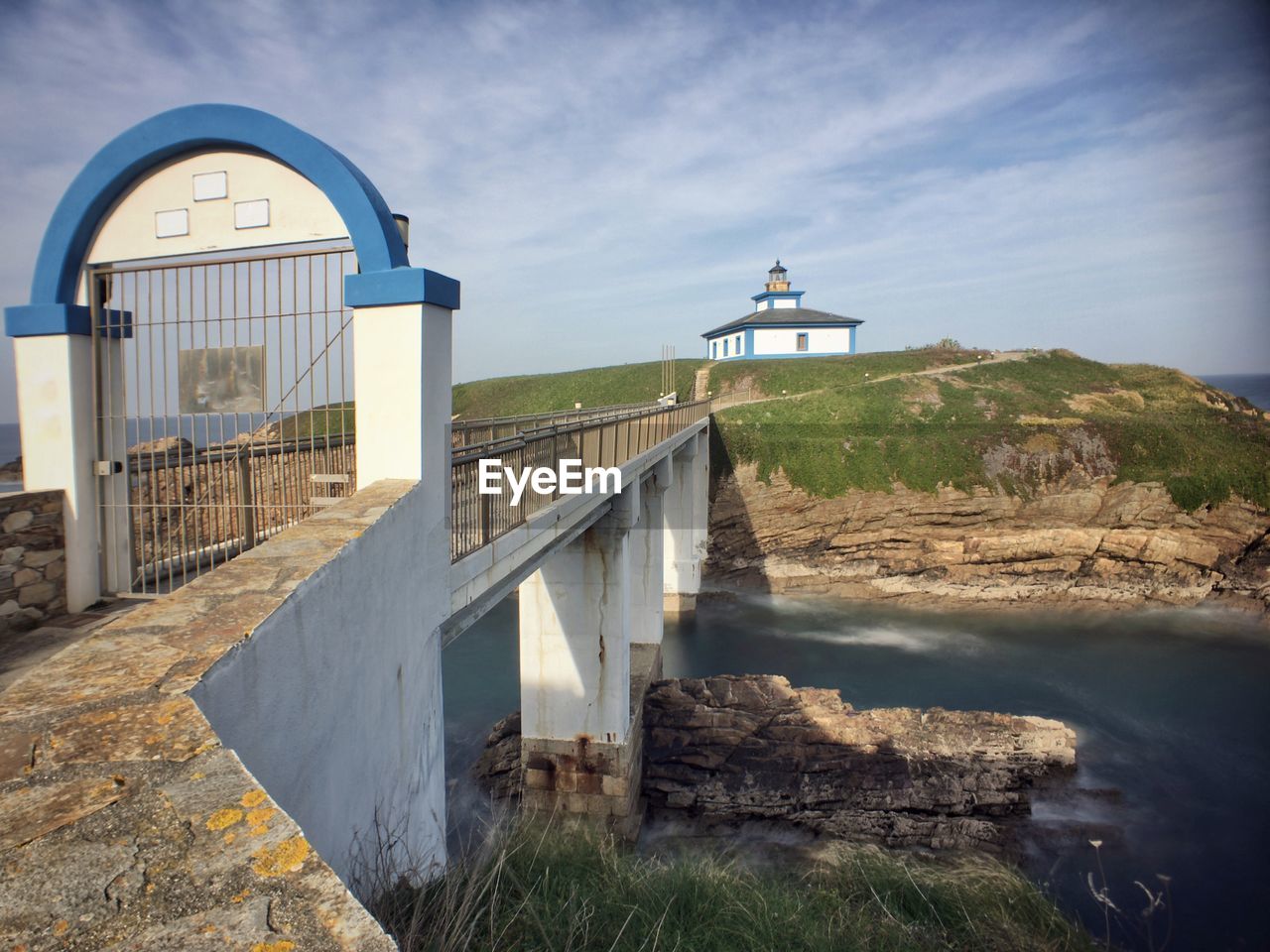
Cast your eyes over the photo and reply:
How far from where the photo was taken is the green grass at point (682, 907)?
3.19m

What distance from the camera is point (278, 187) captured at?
5363 millimetres

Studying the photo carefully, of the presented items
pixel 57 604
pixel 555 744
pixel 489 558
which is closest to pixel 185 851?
pixel 489 558

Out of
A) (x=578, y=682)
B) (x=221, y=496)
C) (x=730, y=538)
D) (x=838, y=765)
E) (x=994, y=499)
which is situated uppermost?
(x=221, y=496)

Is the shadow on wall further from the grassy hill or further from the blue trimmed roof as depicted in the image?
the blue trimmed roof

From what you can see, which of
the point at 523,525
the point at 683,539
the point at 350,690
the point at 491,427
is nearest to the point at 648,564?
the point at 683,539

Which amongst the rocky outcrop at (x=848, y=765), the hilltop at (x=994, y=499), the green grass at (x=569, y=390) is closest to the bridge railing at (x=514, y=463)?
the rocky outcrop at (x=848, y=765)

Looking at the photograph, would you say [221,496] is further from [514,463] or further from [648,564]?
[648,564]

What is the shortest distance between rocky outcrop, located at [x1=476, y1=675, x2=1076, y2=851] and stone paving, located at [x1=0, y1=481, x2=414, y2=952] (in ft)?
38.2

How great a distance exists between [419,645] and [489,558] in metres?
1.50

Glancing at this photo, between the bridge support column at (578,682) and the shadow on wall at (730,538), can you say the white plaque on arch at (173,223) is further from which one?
the shadow on wall at (730,538)

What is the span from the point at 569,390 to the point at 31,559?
145ft

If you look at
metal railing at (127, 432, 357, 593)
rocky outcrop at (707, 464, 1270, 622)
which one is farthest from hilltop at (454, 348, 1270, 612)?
metal railing at (127, 432, 357, 593)

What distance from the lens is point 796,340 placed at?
49.5 metres

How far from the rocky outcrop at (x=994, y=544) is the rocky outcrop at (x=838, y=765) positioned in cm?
1265
